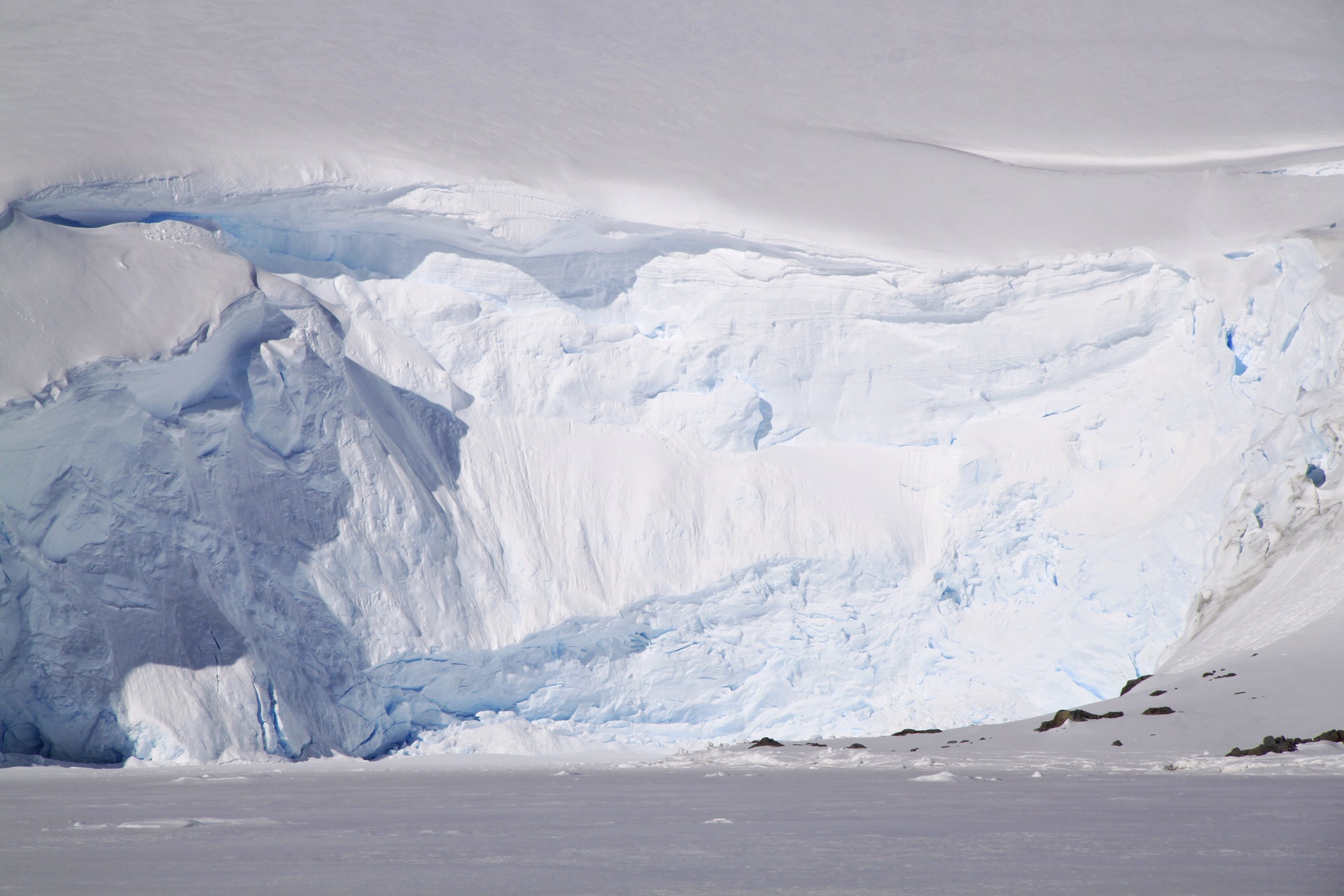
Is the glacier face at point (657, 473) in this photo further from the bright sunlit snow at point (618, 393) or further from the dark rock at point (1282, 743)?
the dark rock at point (1282, 743)

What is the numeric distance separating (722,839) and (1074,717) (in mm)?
8711

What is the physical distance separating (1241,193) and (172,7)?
60.9 feet

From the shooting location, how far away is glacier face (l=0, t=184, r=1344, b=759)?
1623 centimetres

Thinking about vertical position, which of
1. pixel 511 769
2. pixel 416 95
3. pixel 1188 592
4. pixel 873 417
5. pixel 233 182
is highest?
pixel 416 95

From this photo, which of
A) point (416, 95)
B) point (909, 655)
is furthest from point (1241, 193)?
point (416, 95)

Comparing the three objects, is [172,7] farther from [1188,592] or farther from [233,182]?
[1188,592]

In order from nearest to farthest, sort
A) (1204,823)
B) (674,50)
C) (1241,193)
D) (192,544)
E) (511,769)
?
(1204,823) < (511,769) < (192,544) < (1241,193) < (674,50)

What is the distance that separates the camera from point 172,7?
20750 mm

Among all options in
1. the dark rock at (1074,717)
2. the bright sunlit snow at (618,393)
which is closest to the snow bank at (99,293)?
the bright sunlit snow at (618,393)

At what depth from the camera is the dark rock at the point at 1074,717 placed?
40.0ft

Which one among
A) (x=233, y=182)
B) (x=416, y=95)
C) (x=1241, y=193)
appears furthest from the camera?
(x=416, y=95)

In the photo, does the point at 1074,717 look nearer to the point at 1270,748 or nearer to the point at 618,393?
the point at 1270,748

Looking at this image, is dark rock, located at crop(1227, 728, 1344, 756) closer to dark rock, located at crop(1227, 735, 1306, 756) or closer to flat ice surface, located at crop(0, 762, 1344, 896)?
dark rock, located at crop(1227, 735, 1306, 756)

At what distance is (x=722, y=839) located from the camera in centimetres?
480
